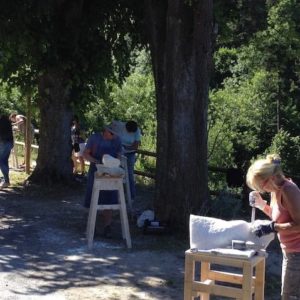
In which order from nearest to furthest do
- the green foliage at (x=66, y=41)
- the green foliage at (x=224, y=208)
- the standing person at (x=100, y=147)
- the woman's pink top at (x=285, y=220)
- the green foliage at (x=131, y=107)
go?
1. the woman's pink top at (x=285, y=220)
2. the standing person at (x=100, y=147)
3. the green foliage at (x=224, y=208)
4. the green foliage at (x=66, y=41)
5. the green foliage at (x=131, y=107)

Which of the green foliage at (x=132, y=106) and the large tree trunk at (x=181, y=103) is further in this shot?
the green foliage at (x=132, y=106)

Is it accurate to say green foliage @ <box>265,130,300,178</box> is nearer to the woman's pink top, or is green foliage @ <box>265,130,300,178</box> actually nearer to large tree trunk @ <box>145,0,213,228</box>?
large tree trunk @ <box>145,0,213,228</box>

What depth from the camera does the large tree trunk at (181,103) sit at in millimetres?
8945

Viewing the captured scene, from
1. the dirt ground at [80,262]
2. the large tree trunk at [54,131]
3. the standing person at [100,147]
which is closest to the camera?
the dirt ground at [80,262]

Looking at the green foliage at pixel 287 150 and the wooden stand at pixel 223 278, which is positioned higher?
the green foliage at pixel 287 150

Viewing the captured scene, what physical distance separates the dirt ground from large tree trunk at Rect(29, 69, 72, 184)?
2.53 m

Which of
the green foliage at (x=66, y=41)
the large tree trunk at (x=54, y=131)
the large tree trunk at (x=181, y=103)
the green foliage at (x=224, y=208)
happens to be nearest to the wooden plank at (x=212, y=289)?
the large tree trunk at (x=181, y=103)

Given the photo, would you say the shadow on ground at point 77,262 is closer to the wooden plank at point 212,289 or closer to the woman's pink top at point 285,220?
the wooden plank at point 212,289

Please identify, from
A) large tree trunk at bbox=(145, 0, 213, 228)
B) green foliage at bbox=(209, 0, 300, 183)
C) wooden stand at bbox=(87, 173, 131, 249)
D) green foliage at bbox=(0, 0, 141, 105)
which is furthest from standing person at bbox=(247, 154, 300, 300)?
green foliage at bbox=(209, 0, 300, 183)

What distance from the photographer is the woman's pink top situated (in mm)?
4754

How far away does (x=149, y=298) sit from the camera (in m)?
6.49

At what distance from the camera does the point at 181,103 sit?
9000 mm

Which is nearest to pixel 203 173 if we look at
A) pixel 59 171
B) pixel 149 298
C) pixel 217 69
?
pixel 149 298

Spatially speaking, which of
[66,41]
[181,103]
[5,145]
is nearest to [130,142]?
[66,41]
